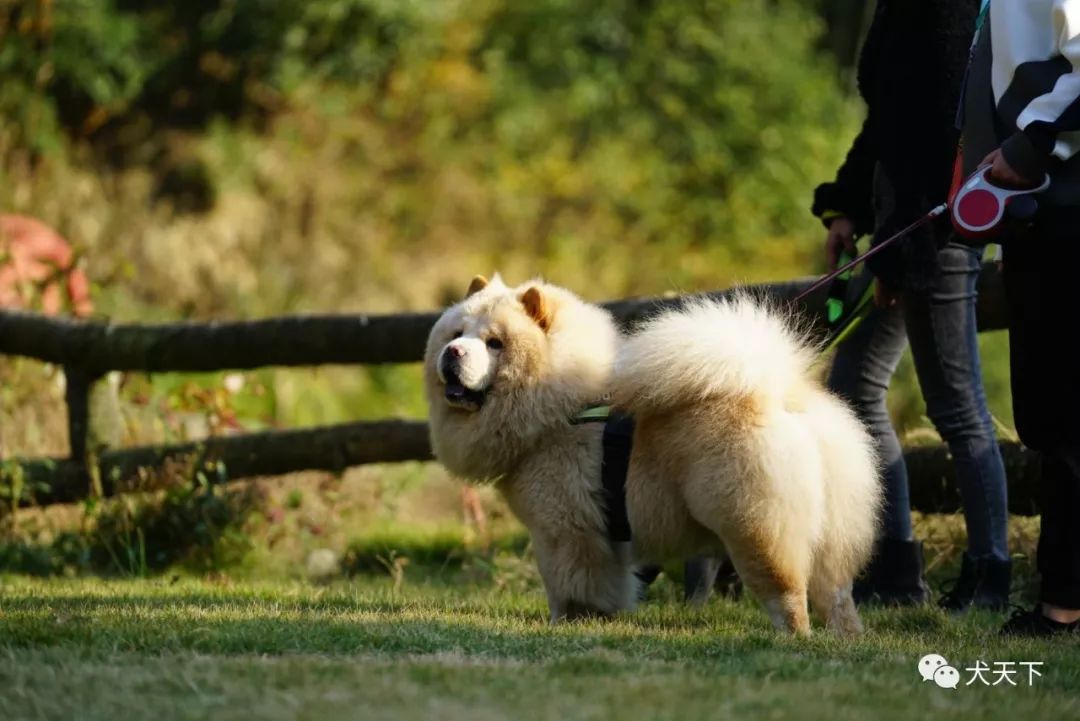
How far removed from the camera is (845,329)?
481 cm

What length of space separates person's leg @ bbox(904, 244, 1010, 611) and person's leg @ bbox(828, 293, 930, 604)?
0.75ft

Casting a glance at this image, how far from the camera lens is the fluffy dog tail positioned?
13.5ft

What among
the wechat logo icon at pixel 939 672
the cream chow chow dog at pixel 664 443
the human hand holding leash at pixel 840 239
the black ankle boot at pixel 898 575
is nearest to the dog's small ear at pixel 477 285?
the cream chow chow dog at pixel 664 443

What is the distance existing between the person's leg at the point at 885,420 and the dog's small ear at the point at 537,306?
3.48ft

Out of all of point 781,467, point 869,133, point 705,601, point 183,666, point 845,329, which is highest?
point 869,133

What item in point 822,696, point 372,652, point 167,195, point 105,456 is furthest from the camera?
point 167,195

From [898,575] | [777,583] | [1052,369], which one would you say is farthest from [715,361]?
[898,575]

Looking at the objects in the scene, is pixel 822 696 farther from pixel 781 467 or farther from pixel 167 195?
pixel 167 195

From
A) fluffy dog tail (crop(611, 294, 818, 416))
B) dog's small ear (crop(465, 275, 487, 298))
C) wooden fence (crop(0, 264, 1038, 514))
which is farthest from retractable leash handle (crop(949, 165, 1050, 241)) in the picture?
wooden fence (crop(0, 264, 1038, 514))

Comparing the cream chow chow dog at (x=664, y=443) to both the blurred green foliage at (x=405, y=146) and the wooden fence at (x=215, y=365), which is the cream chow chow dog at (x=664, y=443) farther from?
the blurred green foliage at (x=405, y=146)

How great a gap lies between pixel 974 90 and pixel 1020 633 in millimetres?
1566

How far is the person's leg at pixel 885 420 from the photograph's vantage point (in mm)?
4965

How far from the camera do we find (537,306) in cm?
467

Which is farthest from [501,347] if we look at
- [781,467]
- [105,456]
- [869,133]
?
[105,456]
